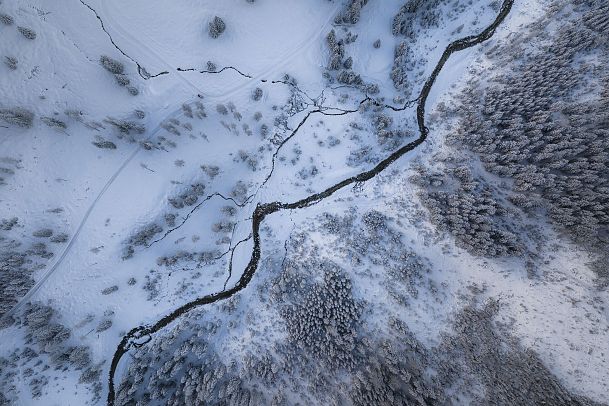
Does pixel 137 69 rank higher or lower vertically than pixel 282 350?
higher

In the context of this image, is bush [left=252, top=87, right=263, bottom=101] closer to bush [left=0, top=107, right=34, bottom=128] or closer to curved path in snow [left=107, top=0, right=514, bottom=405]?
curved path in snow [left=107, top=0, right=514, bottom=405]

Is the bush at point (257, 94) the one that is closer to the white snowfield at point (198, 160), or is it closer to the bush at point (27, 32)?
the white snowfield at point (198, 160)

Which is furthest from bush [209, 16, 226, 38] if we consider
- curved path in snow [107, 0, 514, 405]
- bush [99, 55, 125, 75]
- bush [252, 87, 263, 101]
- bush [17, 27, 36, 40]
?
curved path in snow [107, 0, 514, 405]

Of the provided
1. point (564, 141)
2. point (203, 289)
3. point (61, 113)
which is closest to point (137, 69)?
point (61, 113)

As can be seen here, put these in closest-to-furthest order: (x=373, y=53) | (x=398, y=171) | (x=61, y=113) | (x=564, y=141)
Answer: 1. (x=564, y=141)
2. (x=61, y=113)
3. (x=398, y=171)
4. (x=373, y=53)

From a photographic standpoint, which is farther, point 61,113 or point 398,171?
point 398,171

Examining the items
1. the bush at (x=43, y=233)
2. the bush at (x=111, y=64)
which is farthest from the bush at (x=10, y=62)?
the bush at (x=43, y=233)

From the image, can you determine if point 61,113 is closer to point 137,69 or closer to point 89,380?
point 137,69
